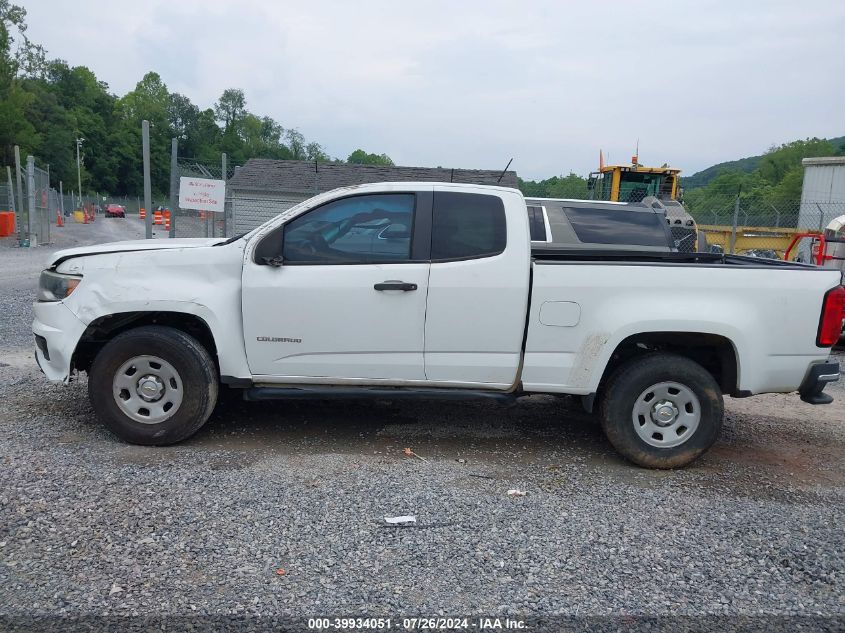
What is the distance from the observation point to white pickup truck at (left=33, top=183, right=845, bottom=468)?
464cm

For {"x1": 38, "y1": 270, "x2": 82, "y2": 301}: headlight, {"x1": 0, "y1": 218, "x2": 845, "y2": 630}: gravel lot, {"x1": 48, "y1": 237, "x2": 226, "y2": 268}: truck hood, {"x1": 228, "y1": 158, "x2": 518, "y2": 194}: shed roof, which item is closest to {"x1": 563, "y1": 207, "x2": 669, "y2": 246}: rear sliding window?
{"x1": 0, "y1": 218, "x2": 845, "y2": 630}: gravel lot

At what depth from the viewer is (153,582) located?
3092mm

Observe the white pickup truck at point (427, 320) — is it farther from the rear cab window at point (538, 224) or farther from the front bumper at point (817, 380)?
the rear cab window at point (538, 224)

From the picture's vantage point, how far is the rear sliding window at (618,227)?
843 centimetres

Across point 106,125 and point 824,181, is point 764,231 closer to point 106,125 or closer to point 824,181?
point 824,181

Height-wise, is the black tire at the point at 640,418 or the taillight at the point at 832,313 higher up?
the taillight at the point at 832,313

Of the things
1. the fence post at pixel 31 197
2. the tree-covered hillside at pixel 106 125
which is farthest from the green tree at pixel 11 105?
the fence post at pixel 31 197

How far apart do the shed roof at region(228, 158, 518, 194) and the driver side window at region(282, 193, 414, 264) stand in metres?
18.9

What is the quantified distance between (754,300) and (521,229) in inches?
65.2

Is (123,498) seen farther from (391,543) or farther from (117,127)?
(117,127)

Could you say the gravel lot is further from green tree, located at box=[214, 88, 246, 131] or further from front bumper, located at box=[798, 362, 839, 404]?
green tree, located at box=[214, 88, 246, 131]

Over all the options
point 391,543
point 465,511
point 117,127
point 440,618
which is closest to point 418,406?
point 465,511

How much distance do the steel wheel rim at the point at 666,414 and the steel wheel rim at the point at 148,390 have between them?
3.24 meters

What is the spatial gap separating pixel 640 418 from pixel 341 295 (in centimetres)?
227
